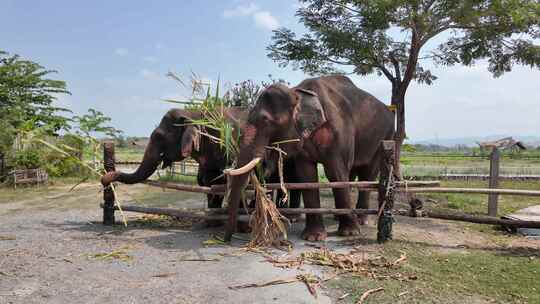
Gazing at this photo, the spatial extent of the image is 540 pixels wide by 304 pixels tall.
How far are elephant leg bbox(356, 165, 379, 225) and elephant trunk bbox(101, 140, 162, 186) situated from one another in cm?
371

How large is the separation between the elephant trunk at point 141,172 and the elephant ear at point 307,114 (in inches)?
106

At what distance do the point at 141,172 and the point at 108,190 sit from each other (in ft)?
2.70

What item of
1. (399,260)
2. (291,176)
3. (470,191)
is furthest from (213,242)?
(470,191)

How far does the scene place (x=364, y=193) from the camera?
7344mm

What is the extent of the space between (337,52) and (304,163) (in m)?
5.13

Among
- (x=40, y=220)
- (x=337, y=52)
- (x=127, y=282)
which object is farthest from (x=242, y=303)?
(x=337, y=52)

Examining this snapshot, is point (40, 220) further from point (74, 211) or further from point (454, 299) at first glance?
point (454, 299)

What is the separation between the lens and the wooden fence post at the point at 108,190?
6.97 metres

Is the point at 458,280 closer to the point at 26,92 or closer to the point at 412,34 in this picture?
the point at 412,34

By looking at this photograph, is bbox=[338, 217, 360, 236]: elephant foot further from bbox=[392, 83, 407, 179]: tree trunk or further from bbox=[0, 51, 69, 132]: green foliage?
bbox=[0, 51, 69, 132]: green foliage

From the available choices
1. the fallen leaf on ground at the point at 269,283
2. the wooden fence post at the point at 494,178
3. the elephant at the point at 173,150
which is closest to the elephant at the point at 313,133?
the elephant at the point at 173,150

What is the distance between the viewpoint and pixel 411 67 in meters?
10.1

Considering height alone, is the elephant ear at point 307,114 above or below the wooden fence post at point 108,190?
above

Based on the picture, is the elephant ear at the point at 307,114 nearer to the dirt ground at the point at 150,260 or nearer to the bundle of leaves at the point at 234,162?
the bundle of leaves at the point at 234,162
